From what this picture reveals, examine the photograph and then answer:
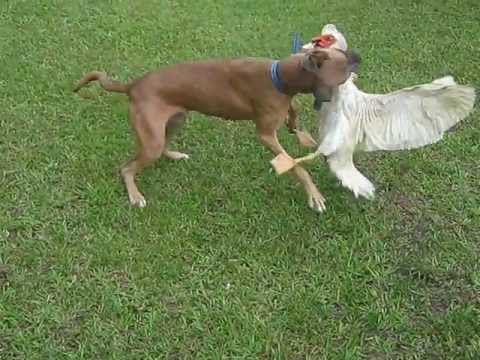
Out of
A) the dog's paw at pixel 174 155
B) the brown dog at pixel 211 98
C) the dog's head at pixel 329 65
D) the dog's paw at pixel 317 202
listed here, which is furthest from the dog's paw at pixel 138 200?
the dog's head at pixel 329 65

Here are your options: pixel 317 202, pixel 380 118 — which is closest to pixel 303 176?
pixel 317 202

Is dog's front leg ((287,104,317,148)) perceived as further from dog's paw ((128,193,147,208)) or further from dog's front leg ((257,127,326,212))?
dog's paw ((128,193,147,208))

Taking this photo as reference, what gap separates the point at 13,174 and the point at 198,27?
234 centimetres

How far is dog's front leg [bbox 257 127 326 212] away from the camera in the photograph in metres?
3.78

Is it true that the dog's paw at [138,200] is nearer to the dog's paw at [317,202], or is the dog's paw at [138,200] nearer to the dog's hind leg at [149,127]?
the dog's hind leg at [149,127]

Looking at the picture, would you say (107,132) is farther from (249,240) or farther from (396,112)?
(396,112)

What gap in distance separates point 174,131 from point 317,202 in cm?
98

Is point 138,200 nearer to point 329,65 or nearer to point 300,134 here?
point 300,134

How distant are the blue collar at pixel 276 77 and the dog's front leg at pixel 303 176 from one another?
26 cm

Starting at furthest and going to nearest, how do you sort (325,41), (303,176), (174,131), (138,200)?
1. (174,131)
2. (138,200)
3. (303,176)
4. (325,41)

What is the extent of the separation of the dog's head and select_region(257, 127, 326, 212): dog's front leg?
528mm

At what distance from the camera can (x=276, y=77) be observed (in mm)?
3604

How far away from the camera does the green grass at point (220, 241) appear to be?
123 inches

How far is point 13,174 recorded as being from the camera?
4203mm
